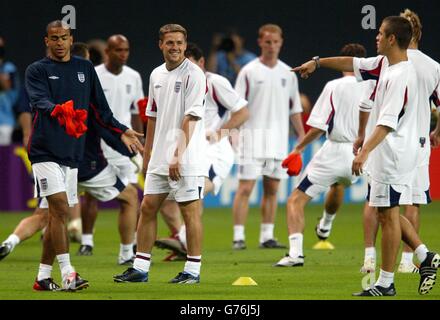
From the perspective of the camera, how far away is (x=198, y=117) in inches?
414

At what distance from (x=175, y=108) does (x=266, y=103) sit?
16.6 ft

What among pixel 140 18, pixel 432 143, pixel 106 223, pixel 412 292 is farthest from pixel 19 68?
pixel 412 292

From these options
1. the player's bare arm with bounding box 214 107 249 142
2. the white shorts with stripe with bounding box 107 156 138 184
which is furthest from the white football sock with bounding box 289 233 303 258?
the white shorts with stripe with bounding box 107 156 138 184

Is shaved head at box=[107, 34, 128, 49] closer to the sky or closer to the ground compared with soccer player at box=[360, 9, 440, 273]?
closer to the sky

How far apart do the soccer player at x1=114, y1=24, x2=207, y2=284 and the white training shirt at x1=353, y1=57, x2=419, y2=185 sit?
170 cm

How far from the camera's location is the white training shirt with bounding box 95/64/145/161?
14.1m

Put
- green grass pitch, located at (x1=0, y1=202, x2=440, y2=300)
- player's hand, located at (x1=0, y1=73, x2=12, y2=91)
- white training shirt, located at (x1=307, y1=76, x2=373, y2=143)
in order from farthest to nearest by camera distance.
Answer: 1. player's hand, located at (x1=0, y1=73, x2=12, y2=91)
2. white training shirt, located at (x1=307, y1=76, x2=373, y2=143)
3. green grass pitch, located at (x1=0, y1=202, x2=440, y2=300)

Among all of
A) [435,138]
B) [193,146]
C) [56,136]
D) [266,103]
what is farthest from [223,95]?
[56,136]

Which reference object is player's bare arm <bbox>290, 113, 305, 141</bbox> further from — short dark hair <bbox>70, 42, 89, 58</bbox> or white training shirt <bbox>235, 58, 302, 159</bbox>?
short dark hair <bbox>70, 42, 89, 58</bbox>

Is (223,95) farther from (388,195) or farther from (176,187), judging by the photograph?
(388,195)

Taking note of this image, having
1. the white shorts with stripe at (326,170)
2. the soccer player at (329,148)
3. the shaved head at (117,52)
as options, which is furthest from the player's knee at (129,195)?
the white shorts with stripe at (326,170)

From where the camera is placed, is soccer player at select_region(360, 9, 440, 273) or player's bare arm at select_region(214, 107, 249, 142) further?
player's bare arm at select_region(214, 107, 249, 142)

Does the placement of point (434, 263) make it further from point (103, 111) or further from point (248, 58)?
point (248, 58)

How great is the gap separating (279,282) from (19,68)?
1369 cm
